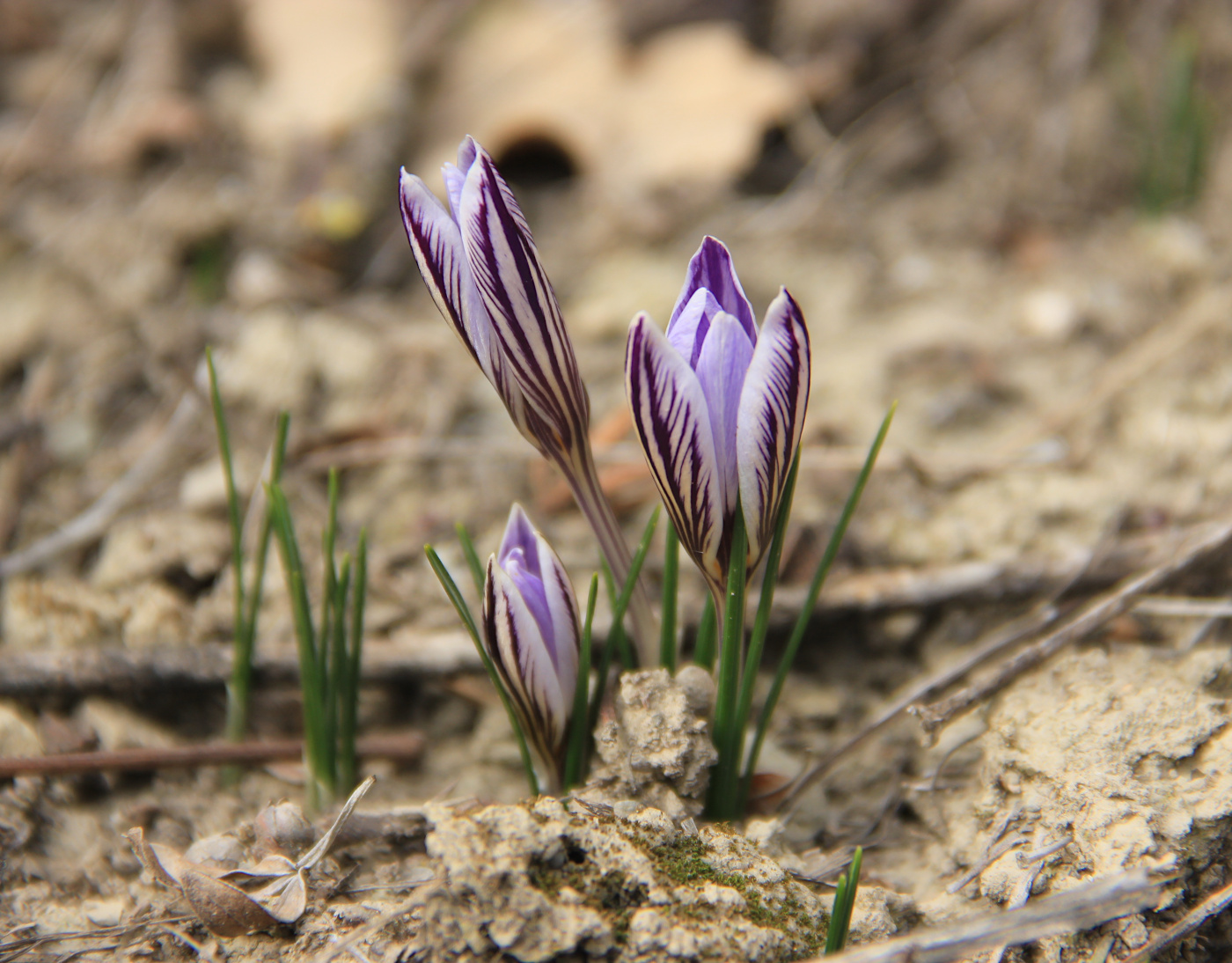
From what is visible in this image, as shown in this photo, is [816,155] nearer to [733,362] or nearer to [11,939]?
[733,362]

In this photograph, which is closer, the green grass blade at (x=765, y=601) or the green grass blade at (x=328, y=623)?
the green grass blade at (x=765, y=601)

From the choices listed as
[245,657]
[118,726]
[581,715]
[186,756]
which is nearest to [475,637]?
[581,715]

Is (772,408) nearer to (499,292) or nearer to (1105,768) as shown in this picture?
(499,292)

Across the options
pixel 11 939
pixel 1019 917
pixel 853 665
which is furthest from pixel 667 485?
pixel 11 939

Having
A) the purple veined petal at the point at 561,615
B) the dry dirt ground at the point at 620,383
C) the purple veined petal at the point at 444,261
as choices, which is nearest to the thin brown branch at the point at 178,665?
the dry dirt ground at the point at 620,383

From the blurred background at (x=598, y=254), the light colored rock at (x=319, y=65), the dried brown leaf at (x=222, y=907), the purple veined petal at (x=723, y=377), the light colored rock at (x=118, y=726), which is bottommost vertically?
the dried brown leaf at (x=222, y=907)

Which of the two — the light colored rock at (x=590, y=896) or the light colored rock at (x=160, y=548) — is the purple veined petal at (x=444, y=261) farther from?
the light colored rock at (x=160, y=548)

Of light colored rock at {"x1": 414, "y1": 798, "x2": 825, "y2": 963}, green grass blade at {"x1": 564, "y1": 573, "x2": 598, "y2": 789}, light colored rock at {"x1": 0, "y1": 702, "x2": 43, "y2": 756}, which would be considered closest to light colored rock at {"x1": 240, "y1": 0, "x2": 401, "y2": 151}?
light colored rock at {"x1": 0, "y1": 702, "x2": 43, "y2": 756}
